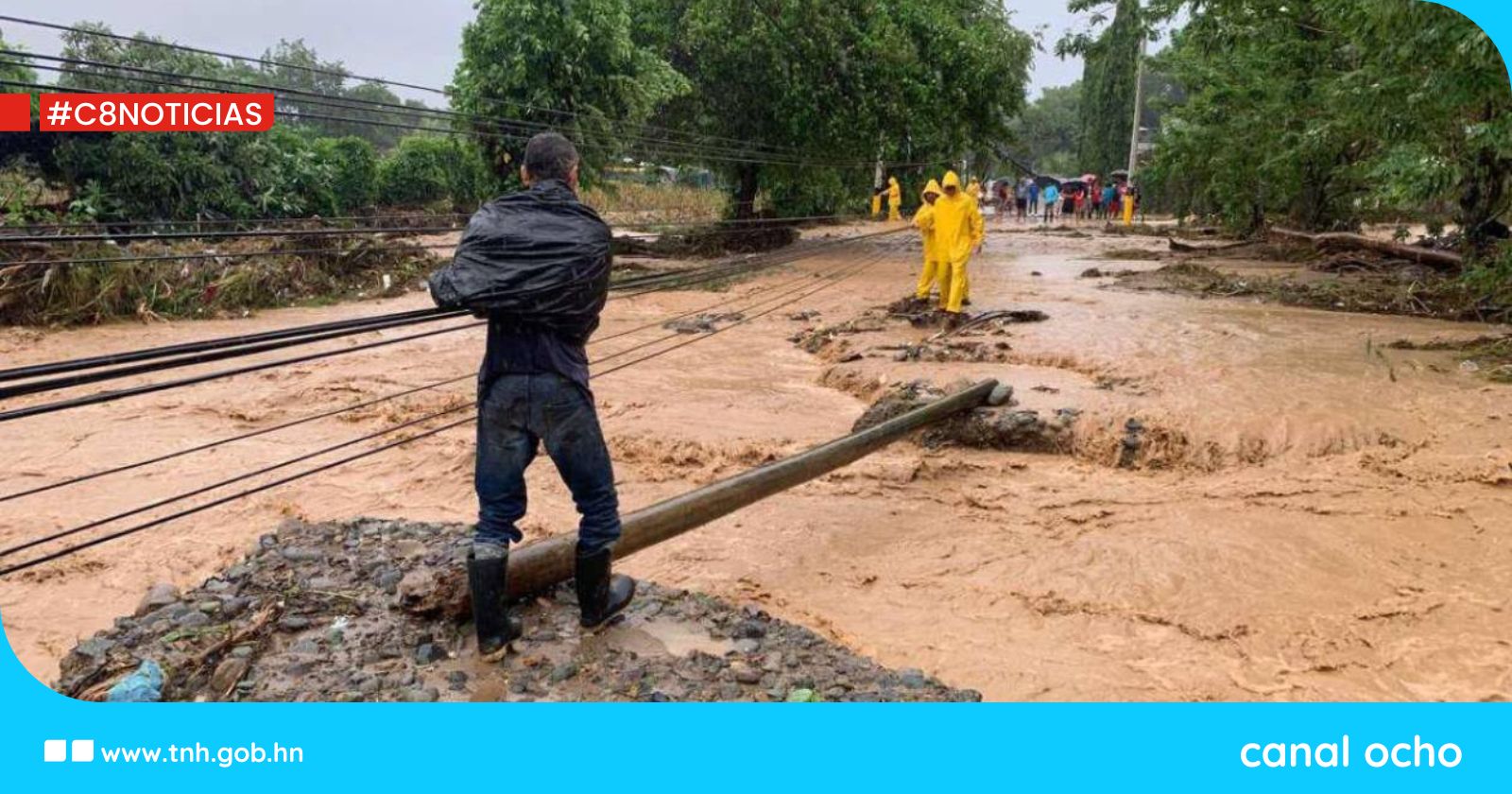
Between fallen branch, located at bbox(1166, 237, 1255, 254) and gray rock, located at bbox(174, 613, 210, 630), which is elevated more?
fallen branch, located at bbox(1166, 237, 1255, 254)

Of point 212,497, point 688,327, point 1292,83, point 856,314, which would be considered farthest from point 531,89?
point 1292,83

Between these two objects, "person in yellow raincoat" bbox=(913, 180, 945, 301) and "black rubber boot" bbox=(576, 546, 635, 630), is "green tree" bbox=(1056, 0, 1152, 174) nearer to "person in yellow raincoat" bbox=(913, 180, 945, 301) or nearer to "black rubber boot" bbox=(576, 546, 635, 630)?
"person in yellow raincoat" bbox=(913, 180, 945, 301)

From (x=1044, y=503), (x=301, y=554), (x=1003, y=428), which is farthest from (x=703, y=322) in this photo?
(x=301, y=554)

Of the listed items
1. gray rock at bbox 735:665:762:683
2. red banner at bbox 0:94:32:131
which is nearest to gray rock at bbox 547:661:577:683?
gray rock at bbox 735:665:762:683

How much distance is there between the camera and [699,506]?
404 cm

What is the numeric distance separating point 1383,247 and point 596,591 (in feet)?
48.1

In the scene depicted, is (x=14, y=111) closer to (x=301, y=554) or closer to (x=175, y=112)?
(x=175, y=112)

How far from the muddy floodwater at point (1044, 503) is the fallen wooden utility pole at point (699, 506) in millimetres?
440

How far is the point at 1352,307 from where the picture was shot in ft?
36.5

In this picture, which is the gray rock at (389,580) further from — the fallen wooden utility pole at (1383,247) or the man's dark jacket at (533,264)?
the fallen wooden utility pole at (1383,247)

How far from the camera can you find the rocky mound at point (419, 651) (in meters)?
2.93

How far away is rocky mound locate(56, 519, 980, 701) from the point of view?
2.93 meters

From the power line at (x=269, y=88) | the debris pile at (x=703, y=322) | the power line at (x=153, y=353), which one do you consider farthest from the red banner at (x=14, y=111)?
the power line at (x=153, y=353)

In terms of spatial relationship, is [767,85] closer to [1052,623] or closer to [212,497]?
[212,497]
